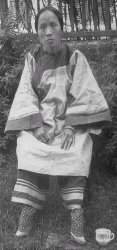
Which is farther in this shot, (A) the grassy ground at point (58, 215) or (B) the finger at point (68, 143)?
(B) the finger at point (68, 143)

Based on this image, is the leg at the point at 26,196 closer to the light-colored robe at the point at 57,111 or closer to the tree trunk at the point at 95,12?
the light-colored robe at the point at 57,111

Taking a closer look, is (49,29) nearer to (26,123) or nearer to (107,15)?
(26,123)

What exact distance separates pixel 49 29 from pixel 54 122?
2.61 feet

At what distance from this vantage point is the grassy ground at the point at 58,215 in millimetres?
3553

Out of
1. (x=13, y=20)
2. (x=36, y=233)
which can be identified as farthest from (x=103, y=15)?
(x=36, y=233)

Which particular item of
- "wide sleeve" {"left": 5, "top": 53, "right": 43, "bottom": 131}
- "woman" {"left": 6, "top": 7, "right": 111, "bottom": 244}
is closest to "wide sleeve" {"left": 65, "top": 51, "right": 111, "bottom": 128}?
"woman" {"left": 6, "top": 7, "right": 111, "bottom": 244}

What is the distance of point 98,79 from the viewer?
5.10 m

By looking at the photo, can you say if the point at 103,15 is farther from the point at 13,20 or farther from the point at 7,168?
the point at 7,168

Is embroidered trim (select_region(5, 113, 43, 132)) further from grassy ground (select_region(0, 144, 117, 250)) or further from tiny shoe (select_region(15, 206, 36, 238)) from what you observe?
grassy ground (select_region(0, 144, 117, 250))

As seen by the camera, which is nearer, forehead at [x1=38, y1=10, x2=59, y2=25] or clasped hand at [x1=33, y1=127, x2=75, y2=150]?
clasped hand at [x1=33, y1=127, x2=75, y2=150]

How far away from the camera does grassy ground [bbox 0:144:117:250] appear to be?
355 cm

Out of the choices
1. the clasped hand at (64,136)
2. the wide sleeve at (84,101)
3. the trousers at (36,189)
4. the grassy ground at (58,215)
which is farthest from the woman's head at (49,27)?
the grassy ground at (58,215)

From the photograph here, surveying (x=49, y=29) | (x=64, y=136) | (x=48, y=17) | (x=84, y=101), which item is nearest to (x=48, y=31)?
(x=49, y=29)

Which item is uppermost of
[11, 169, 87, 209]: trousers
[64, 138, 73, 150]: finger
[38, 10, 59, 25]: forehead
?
[38, 10, 59, 25]: forehead
